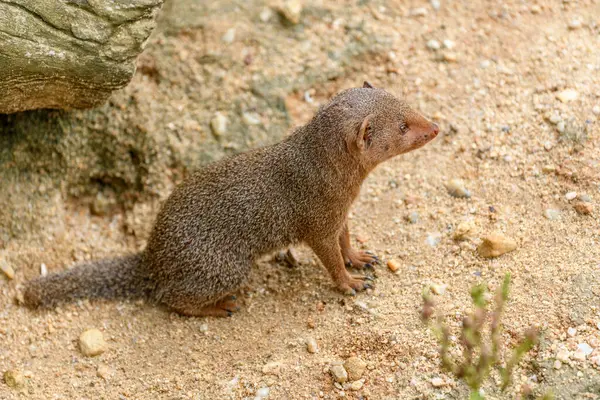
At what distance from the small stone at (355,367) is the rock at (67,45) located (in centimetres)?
210

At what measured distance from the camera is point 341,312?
13.7ft

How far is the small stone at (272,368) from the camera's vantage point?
12.5ft

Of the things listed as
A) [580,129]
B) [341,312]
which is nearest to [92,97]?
[341,312]

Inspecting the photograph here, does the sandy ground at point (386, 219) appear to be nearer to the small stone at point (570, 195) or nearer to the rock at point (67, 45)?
the small stone at point (570, 195)

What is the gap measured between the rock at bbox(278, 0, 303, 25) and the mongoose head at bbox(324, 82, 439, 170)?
5.91 ft

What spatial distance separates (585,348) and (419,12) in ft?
10.8

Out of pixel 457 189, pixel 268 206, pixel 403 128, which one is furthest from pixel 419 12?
pixel 268 206

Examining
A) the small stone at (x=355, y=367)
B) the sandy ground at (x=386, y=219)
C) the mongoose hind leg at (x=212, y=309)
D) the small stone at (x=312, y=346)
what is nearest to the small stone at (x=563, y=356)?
the sandy ground at (x=386, y=219)

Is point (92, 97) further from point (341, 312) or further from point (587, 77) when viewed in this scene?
point (587, 77)

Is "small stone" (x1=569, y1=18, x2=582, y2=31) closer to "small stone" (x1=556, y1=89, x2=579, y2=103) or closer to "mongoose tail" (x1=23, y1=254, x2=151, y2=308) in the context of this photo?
"small stone" (x1=556, y1=89, x2=579, y2=103)

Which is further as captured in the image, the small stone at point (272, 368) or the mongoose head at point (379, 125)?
the mongoose head at point (379, 125)

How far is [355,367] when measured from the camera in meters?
3.70

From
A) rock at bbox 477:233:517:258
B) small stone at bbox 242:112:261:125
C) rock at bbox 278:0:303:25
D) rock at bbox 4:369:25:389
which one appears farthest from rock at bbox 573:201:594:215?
rock at bbox 4:369:25:389

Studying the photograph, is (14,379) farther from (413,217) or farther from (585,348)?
(585,348)
